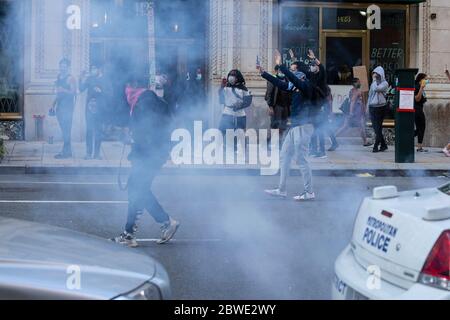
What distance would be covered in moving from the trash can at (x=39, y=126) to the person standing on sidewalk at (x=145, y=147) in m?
9.07

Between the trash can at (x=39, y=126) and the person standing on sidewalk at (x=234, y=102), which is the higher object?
the person standing on sidewalk at (x=234, y=102)

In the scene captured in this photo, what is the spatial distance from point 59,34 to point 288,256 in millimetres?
10646

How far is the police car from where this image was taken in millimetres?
3240

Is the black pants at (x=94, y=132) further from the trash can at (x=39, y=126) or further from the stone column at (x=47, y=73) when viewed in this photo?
the trash can at (x=39, y=126)

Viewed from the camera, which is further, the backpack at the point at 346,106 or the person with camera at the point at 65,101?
the backpack at the point at 346,106

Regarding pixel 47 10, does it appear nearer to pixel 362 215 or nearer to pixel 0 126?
pixel 362 215

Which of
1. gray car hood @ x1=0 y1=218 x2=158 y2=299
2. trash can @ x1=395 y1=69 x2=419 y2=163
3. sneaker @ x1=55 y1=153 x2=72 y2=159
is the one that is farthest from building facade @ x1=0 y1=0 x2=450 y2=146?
gray car hood @ x1=0 y1=218 x2=158 y2=299

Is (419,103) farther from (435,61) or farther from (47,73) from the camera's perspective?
(47,73)

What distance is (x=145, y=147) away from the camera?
21.1 feet

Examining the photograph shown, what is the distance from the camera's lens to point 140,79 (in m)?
6.28

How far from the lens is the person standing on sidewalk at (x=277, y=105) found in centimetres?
1420

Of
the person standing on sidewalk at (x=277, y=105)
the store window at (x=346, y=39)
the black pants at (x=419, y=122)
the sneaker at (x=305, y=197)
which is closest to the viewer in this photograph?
the sneaker at (x=305, y=197)

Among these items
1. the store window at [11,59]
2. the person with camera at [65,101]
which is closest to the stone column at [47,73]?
the store window at [11,59]

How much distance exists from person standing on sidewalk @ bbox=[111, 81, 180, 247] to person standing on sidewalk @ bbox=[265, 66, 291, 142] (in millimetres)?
7735
